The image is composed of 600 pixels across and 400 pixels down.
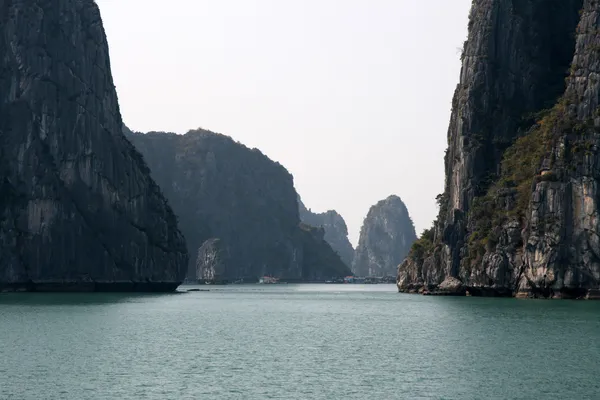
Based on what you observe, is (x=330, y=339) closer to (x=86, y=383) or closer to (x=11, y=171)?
(x=86, y=383)

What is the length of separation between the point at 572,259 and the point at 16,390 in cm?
10076

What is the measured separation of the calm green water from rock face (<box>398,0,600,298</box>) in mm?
25041

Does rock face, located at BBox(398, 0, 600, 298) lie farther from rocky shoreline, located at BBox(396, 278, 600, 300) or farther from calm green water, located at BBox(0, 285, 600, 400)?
calm green water, located at BBox(0, 285, 600, 400)

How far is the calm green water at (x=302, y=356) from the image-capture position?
53.3 meters

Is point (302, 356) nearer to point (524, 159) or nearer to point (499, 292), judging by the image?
point (499, 292)

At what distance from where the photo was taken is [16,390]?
52.2 m

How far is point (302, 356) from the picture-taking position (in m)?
69.9

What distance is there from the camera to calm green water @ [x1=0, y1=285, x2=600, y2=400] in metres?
53.3

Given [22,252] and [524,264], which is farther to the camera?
[22,252]

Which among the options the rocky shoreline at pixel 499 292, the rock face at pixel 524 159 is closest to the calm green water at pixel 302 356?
the rocky shoreline at pixel 499 292

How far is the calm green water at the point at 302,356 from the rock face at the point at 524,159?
82.2 feet

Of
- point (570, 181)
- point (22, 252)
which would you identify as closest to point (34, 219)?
point (22, 252)

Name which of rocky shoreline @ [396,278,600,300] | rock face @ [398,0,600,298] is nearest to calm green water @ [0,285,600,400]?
rocky shoreline @ [396,278,600,300]

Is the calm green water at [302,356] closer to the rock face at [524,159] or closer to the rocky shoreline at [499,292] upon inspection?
the rocky shoreline at [499,292]
